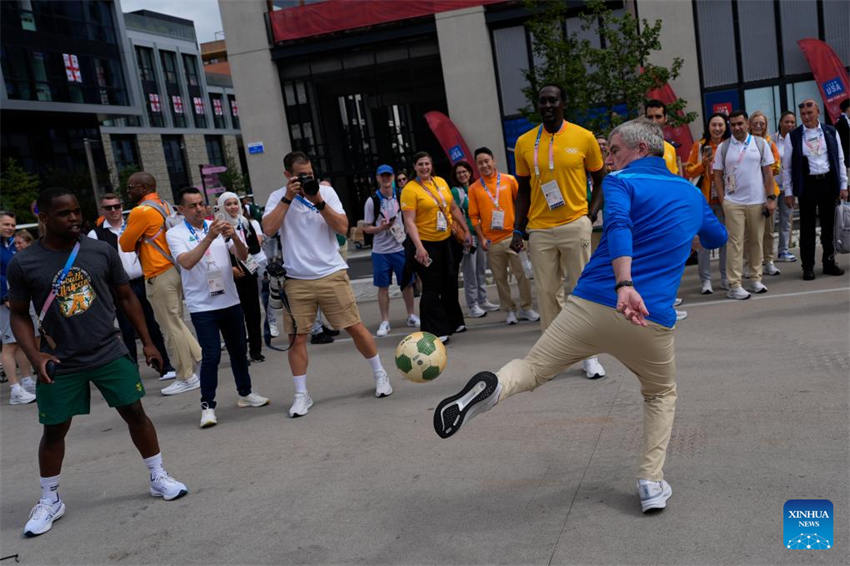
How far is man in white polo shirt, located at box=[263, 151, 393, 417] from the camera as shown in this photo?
5.66m

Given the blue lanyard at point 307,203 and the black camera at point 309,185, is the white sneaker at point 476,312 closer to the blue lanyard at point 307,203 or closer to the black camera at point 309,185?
the blue lanyard at point 307,203

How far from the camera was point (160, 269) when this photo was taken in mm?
7000

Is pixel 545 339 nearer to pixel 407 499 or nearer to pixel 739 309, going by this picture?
pixel 407 499

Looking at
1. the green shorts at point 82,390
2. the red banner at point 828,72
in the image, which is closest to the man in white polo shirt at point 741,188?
the green shorts at point 82,390

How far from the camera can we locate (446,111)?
24.9 meters

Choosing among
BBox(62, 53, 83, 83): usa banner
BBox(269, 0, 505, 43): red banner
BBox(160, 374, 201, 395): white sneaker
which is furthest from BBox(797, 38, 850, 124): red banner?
BBox(62, 53, 83, 83): usa banner

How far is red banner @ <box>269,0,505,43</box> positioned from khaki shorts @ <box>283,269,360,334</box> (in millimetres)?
18287

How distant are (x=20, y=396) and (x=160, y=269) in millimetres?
2300

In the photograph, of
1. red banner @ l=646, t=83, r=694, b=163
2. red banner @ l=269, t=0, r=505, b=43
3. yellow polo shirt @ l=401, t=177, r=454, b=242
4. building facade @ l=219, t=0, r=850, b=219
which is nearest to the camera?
yellow polo shirt @ l=401, t=177, r=454, b=242

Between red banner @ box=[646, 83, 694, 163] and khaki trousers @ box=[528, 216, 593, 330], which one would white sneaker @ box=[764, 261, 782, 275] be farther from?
red banner @ box=[646, 83, 694, 163]

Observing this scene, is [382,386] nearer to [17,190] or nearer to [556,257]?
[556,257]

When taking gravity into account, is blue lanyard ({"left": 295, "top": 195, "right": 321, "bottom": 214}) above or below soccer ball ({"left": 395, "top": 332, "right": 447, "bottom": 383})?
above

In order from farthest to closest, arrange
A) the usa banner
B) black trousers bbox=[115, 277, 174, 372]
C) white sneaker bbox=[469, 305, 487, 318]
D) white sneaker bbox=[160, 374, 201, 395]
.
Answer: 1. the usa banner
2. white sneaker bbox=[469, 305, 487, 318]
3. black trousers bbox=[115, 277, 174, 372]
4. white sneaker bbox=[160, 374, 201, 395]

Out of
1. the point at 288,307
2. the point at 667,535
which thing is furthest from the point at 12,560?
the point at 667,535
